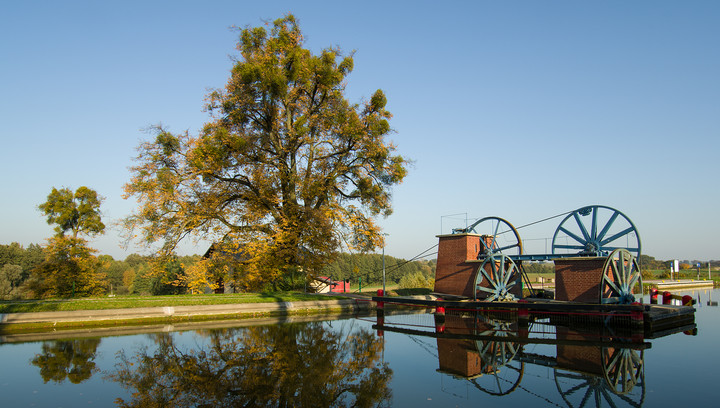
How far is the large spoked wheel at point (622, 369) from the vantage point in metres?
9.88

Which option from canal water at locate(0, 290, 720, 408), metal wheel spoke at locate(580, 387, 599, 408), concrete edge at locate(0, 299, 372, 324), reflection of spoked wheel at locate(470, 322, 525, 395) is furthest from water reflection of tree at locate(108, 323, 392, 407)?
concrete edge at locate(0, 299, 372, 324)

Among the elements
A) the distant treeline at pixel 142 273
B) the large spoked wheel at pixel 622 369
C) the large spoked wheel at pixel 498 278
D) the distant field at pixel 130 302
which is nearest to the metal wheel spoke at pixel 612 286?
the large spoked wheel at pixel 498 278

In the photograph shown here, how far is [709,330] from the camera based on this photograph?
20.1 m

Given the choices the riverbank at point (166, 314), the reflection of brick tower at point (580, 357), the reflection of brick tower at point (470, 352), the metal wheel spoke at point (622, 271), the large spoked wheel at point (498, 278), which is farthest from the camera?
the large spoked wheel at point (498, 278)

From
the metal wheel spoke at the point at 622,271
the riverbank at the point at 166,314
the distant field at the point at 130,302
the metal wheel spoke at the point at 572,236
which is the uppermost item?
the metal wheel spoke at the point at 572,236

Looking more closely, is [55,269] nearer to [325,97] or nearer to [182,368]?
[325,97]

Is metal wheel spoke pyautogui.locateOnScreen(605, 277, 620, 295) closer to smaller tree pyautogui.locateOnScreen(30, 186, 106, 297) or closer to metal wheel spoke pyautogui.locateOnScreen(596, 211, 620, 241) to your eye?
metal wheel spoke pyautogui.locateOnScreen(596, 211, 620, 241)

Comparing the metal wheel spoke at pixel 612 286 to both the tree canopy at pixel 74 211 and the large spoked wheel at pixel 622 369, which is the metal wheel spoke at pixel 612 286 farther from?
the tree canopy at pixel 74 211

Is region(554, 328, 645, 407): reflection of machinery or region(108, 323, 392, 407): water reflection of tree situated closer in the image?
region(108, 323, 392, 407): water reflection of tree

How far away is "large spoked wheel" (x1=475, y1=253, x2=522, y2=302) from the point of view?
2561 centimetres

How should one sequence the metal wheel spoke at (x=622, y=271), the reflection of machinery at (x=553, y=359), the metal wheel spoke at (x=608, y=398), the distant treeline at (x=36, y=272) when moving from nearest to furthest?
the metal wheel spoke at (x=608, y=398)
the reflection of machinery at (x=553, y=359)
the metal wheel spoke at (x=622, y=271)
the distant treeline at (x=36, y=272)

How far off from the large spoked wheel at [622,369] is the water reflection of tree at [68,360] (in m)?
11.7

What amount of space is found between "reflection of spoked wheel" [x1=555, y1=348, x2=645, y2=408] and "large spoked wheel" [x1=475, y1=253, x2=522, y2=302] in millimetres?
13136

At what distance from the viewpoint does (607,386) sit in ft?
32.1
